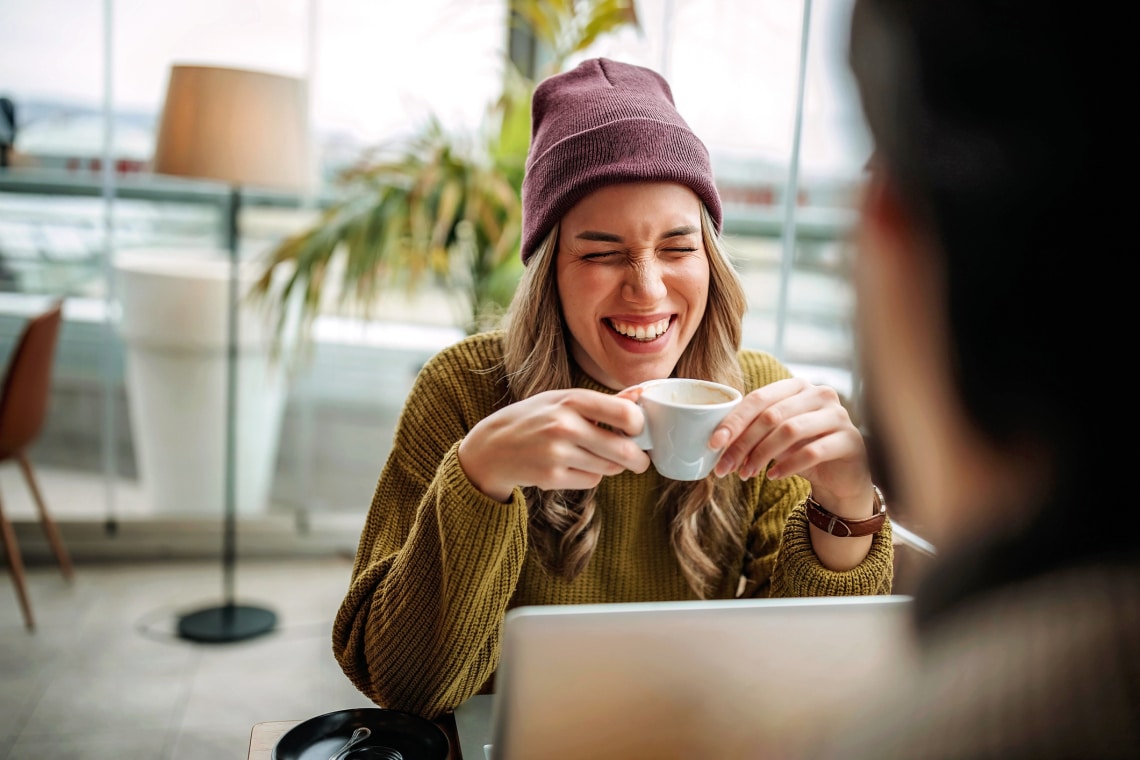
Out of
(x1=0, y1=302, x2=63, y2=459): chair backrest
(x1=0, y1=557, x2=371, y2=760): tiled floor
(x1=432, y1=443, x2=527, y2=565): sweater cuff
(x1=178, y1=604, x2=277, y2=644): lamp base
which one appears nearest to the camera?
(x1=432, y1=443, x2=527, y2=565): sweater cuff

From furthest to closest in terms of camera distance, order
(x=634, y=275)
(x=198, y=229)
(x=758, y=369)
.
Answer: (x=198, y=229), (x=758, y=369), (x=634, y=275)

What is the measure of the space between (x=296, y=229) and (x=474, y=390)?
2748 mm

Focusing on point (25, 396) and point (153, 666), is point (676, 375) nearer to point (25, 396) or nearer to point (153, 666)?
point (153, 666)

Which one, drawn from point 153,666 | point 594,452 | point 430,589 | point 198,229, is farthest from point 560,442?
point 198,229

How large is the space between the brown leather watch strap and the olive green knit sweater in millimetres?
43

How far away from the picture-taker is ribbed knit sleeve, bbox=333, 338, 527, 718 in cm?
112

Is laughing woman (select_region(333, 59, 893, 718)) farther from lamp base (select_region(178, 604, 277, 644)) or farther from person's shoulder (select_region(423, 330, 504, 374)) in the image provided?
lamp base (select_region(178, 604, 277, 644))

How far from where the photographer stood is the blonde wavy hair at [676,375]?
141 cm

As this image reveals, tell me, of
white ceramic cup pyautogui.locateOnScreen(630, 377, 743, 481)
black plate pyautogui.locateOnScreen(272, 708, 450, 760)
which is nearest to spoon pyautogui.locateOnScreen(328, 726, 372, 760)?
black plate pyautogui.locateOnScreen(272, 708, 450, 760)

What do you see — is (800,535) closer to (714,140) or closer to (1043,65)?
(1043,65)

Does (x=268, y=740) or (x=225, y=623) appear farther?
(x=225, y=623)

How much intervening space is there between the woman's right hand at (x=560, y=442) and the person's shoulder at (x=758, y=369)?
0.60 meters

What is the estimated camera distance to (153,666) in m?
3.01

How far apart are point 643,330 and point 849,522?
39cm
